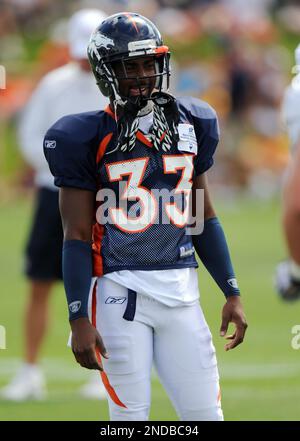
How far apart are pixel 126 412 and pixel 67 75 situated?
11.2 feet

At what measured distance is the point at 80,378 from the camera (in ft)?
23.8

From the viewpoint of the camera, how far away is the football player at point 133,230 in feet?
12.8

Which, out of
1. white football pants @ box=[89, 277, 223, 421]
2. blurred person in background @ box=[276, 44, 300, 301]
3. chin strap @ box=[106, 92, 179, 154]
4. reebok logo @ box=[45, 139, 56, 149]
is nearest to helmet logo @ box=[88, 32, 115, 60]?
chin strap @ box=[106, 92, 179, 154]

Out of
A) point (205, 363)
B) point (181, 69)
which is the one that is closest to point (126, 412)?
point (205, 363)

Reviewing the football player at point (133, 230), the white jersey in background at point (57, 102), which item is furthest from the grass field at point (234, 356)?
the football player at point (133, 230)

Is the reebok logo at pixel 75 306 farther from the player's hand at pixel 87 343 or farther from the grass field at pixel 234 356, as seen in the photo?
the grass field at pixel 234 356

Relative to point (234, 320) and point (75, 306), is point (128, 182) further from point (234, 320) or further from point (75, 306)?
point (234, 320)

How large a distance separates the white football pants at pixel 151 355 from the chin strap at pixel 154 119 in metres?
0.51

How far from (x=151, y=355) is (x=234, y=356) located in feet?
12.6

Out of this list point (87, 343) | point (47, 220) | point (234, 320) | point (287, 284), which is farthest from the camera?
point (47, 220)

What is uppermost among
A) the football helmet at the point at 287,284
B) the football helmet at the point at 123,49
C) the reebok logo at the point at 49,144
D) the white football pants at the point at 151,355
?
the football helmet at the point at 123,49

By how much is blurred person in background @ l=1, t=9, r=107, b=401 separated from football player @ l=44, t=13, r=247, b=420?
8.91ft

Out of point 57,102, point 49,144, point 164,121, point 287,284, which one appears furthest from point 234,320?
point 57,102

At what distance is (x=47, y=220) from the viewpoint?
6.75 m
